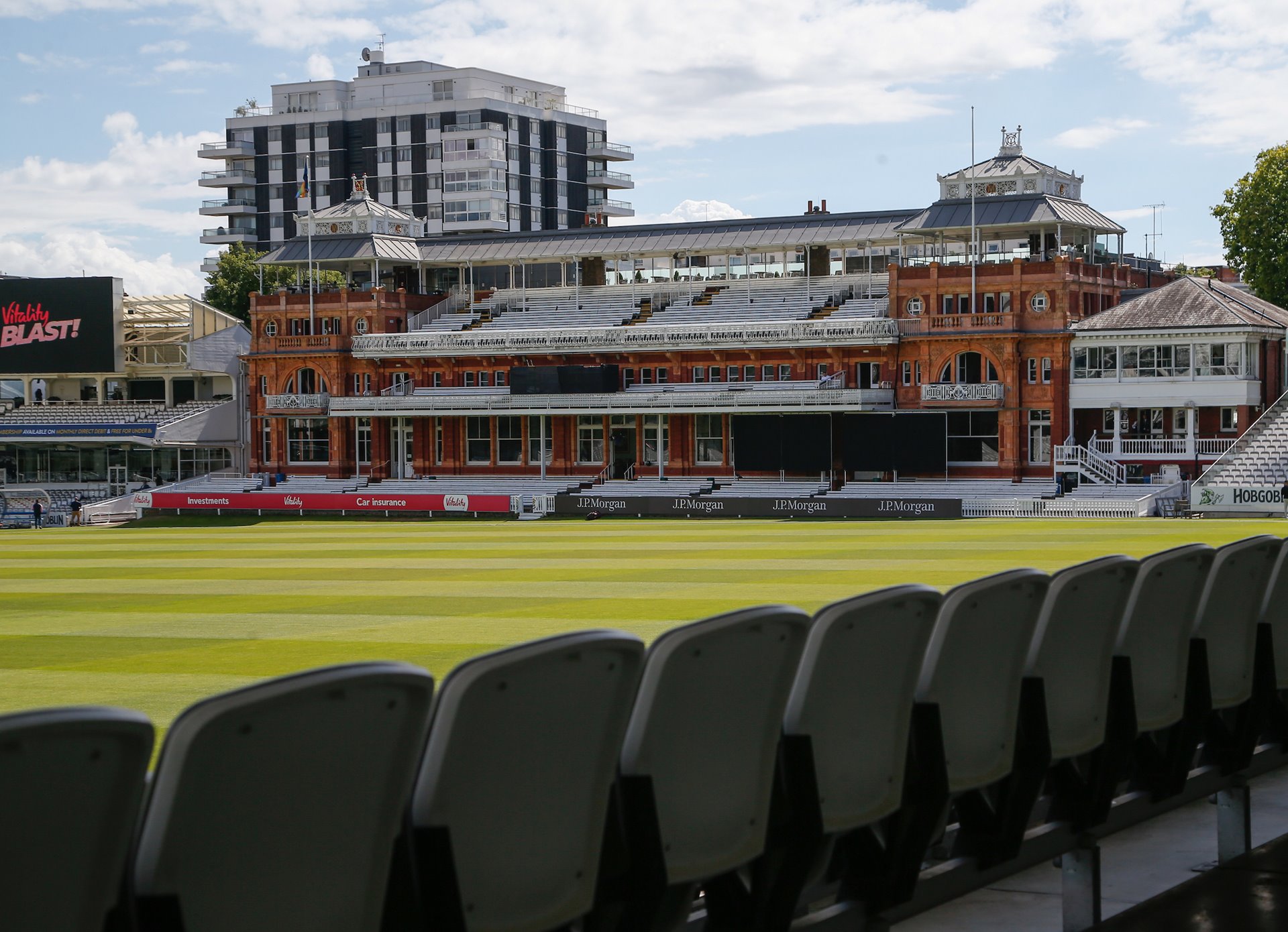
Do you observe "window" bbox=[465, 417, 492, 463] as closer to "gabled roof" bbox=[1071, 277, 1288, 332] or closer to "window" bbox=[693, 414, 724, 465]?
"window" bbox=[693, 414, 724, 465]

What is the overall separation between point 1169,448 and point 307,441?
40496mm

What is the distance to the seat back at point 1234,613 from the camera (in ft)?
19.8

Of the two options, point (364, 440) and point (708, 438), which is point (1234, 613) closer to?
point (708, 438)

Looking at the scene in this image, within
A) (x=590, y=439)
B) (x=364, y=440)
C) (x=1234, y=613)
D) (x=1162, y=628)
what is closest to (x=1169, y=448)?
(x=590, y=439)

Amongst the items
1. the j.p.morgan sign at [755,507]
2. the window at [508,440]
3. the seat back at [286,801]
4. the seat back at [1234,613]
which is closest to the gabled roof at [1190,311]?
the j.p.morgan sign at [755,507]

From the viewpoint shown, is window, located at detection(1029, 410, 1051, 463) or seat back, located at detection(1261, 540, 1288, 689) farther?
window, located at detection(1029, 410, 1051, 463)

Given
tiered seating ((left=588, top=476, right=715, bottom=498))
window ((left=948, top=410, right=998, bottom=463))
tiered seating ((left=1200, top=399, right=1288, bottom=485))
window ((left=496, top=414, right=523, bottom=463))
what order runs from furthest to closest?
window ((left=496, top=414, right=523, bottom=463)), tiered seating ((left=588, top=476, right=715, bottom=498)), window ((left=948, top=410, right=998, bottom=463)), tiered seating ((left=1200, top=399, right=1288, bottom=485))

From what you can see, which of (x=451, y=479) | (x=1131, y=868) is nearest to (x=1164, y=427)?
(x=451, y=479)

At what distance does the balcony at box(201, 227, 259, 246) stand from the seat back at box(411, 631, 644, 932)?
12117cm

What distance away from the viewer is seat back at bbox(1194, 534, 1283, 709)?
6.02 m

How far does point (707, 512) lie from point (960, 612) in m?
49.4

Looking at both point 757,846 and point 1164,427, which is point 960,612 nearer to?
point 757,846

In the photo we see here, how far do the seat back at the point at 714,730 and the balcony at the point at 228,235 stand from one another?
120882 mm

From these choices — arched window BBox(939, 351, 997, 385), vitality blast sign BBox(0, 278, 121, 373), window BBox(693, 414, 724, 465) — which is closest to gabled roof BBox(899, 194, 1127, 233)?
arched window BBox(939, 351, 997, 385)
